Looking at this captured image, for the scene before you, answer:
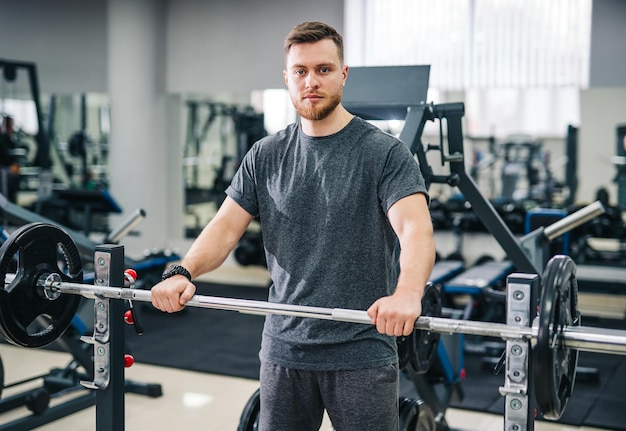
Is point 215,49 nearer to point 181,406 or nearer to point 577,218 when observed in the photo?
point 181,406

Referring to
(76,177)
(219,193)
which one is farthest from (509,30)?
(76,177)

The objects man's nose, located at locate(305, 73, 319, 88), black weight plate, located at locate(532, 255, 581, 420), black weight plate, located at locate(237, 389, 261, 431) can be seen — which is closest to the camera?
black weight plate, located at locate(532, 255, 581, 420)

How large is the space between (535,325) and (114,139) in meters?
6.74

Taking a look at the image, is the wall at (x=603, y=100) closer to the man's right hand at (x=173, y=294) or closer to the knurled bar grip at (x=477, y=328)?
the knurled bar grip at (x=477, y=328)

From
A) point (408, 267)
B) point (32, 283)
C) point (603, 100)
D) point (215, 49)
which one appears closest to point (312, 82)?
point (408, 267)

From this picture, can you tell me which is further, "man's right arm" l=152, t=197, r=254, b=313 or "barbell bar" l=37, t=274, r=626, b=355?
"man's right arm" l=152, t=197, r=254, b=313

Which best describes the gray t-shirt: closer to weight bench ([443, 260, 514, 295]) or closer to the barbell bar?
the barbell bar

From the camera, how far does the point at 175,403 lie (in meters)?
3.96

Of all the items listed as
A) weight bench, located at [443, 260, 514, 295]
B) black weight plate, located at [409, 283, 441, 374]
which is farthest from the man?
weight bench, located at [443, 260, 514, 295]

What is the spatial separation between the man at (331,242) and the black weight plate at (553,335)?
0.30 metres

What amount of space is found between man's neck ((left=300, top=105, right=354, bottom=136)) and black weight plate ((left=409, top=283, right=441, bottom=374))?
1.16 meters

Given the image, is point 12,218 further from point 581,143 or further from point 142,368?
point 581,143

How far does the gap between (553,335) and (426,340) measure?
1.40 metres

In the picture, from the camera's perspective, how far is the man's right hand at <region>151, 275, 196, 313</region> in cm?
178
